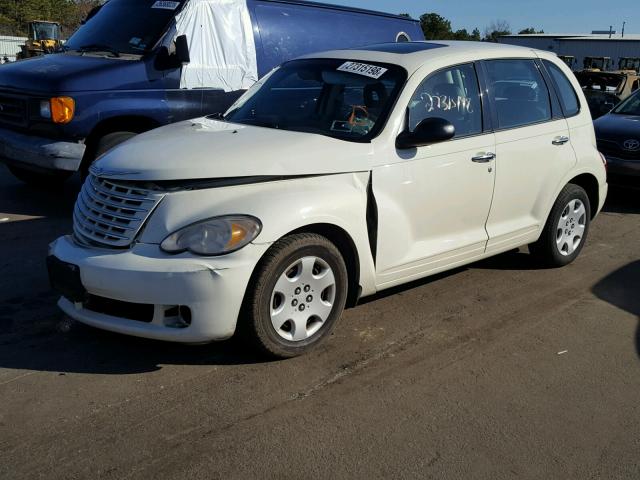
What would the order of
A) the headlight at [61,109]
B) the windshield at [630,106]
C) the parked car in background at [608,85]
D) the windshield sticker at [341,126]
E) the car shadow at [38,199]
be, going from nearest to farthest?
1. the windshield sticker at [341,126]
2. the headlight at [61,109]
3. the car shadow at [38,199]
4. the windshield at [630,106]
5. the parked car in background at [608,85]

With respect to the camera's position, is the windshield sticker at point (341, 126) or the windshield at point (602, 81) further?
the windshield at point (602, 81)

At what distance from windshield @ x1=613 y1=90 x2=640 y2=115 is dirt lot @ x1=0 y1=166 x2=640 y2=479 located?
5.38 meters

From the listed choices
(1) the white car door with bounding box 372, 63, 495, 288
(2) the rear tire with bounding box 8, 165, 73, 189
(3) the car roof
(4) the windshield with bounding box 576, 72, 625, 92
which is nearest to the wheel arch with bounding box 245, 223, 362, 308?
(1) the white car door with bounding box 372, 63, 495, 288

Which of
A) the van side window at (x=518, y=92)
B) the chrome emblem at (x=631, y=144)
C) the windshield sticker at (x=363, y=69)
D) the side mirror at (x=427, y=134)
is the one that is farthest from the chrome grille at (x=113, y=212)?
the chrome emblem at (x=631, y=144)

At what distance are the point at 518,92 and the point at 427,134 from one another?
1.39m

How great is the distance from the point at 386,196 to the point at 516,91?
174cm

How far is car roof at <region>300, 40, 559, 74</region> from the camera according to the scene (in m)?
4.62

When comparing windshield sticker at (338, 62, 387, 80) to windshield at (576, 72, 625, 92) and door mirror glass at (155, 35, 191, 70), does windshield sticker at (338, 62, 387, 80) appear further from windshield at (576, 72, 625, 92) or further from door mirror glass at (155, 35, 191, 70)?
windshield at (576, 72, 625, 92)

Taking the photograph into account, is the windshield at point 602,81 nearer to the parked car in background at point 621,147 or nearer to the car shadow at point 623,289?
the parked car in background at point 621,147

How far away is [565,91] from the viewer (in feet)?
18.5

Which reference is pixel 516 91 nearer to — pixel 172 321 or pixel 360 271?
pixel 360 271

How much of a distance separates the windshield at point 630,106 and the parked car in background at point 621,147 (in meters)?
0.56

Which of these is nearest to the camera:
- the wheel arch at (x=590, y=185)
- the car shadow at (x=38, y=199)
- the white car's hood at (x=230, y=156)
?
the white car's hood at (x=230, y=156)

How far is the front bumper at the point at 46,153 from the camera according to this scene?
6.46m
